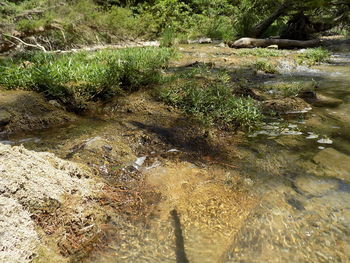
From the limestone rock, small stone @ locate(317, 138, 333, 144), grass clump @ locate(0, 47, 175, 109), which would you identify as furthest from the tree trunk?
the limestone rock

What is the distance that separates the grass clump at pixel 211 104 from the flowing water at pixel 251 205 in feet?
1.43

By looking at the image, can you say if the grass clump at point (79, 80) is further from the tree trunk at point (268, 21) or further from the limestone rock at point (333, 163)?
the tree trunk at point (268, 21)

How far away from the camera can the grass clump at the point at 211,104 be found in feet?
13.7

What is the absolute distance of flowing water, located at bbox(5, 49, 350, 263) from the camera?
1.94 metres

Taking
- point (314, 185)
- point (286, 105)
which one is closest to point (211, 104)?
point (286, 105)

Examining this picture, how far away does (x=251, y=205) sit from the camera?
242 centimetres

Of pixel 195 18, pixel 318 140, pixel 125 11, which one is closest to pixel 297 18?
pixel 195 18

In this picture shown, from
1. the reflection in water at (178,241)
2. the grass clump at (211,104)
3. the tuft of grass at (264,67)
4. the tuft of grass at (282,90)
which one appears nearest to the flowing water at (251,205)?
the reflection in water at (178,241)

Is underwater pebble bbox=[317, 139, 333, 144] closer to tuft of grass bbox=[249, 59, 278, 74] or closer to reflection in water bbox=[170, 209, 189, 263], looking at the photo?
reflection in water bbox=[170, 209, 189, 263]

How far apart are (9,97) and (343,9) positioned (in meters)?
17.0

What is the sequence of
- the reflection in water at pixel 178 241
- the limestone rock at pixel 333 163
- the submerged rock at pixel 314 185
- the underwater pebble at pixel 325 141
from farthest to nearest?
the underwater pebble at pixel 325 141 → the limestone rock at pixel 333 163 → the submerged rock at pixel 314 185 → the reflection in water at pixel 178 241

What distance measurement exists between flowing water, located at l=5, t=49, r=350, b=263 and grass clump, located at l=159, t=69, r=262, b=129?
43cm

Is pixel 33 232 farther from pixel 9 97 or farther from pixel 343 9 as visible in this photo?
pixel 343 9

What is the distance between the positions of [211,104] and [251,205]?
Result: 243 centimetres
